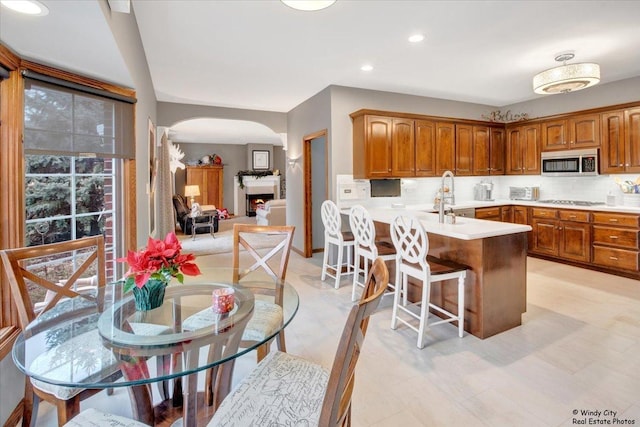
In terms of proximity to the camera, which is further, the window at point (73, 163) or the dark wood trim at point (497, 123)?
the dark wood trim at point (497, 123)

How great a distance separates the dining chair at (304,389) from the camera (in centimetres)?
87

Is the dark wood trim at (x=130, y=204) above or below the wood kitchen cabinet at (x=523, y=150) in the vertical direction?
below

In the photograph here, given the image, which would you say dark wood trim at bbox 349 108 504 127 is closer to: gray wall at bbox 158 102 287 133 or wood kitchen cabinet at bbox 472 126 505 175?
wood kitchen cabinet at bbox 472 126 505 175

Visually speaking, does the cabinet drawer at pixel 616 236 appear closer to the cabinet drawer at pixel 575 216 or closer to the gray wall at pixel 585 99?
the cabinet drawer at pixel 575 216

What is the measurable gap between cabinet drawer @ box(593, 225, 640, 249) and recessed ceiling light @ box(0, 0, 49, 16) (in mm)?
5760

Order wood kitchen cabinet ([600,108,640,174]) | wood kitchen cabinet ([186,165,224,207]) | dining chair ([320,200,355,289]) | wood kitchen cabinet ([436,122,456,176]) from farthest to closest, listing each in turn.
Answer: wood kitchen cabinet ([186,165,224,207])
wood kitchen cabinet ([436,122,456,176])
wood kitchen cabinet ([600,108,640,174])
dining chair ([320,200,355,289])

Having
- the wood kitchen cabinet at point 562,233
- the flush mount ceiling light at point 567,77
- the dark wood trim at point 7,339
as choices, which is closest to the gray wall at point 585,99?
the flush mount ceiling light at point 567,77

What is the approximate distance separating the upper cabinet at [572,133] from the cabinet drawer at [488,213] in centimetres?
124

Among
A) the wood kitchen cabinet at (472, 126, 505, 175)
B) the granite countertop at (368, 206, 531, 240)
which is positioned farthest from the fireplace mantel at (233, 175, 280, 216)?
the granite countertop at (368, 206, 531, 240)

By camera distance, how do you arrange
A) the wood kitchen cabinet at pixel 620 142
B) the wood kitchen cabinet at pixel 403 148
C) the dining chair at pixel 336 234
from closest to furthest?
1. the dining chair at pixel 336 234
2. the wood kitchen cabinet at pixel 620 142
3. the wood kitchen cabinet at pixel 403 148

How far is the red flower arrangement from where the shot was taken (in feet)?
4.39

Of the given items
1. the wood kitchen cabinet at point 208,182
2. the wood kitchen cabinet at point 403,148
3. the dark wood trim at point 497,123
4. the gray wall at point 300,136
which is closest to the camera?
the dark wood trim at point 497,123

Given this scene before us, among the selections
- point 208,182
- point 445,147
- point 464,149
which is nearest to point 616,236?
point 464,149

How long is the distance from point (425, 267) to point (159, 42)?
3.26 metres
